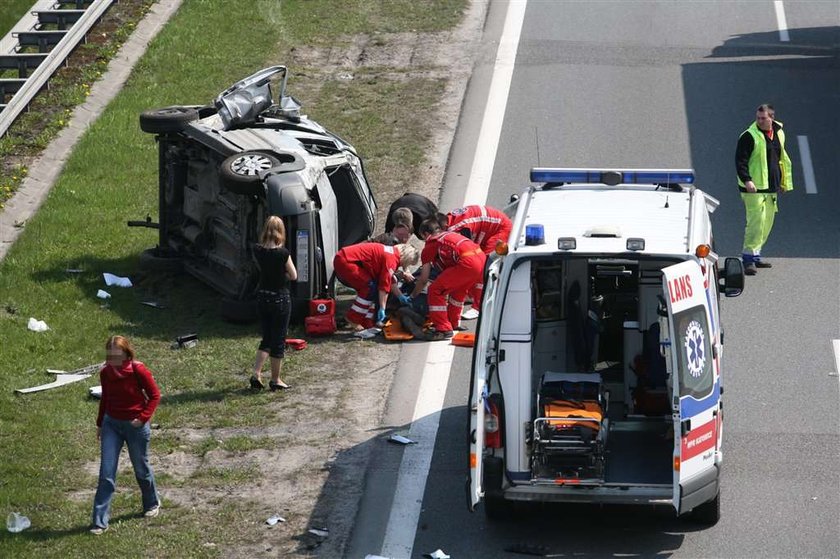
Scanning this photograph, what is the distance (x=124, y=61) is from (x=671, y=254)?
15437mm

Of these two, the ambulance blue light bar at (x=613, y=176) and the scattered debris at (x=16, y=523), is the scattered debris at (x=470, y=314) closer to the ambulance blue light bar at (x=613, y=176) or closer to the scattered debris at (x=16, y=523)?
the ambulance blue light bar at (x=613, y=176)

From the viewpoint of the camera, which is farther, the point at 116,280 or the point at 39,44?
the point at 39,44

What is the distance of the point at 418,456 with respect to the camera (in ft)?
39.4

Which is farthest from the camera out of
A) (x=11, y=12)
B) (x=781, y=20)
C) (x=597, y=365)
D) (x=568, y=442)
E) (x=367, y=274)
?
(x=11, y=12)

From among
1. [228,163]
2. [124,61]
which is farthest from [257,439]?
[124,61]

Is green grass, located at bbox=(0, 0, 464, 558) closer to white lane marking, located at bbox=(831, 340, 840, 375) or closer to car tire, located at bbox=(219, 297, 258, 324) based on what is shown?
car tire, located at bbox=(219, 297, 258, 324)

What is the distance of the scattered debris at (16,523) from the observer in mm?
10617

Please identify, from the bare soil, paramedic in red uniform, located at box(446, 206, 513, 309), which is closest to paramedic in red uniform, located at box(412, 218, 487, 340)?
paramedic in red uniform, located at box(446, 206, 513, 309)

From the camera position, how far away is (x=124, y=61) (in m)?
23.4

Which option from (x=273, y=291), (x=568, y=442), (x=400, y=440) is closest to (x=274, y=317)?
(x=273, y=291)

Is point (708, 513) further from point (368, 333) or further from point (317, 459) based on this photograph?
point (368, 333)

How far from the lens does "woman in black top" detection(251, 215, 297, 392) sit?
13039mm

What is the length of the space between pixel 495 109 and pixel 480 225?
259 inches

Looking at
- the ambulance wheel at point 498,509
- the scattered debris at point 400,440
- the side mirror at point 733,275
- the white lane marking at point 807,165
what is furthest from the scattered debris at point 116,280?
the white lane marking at point 807,165
